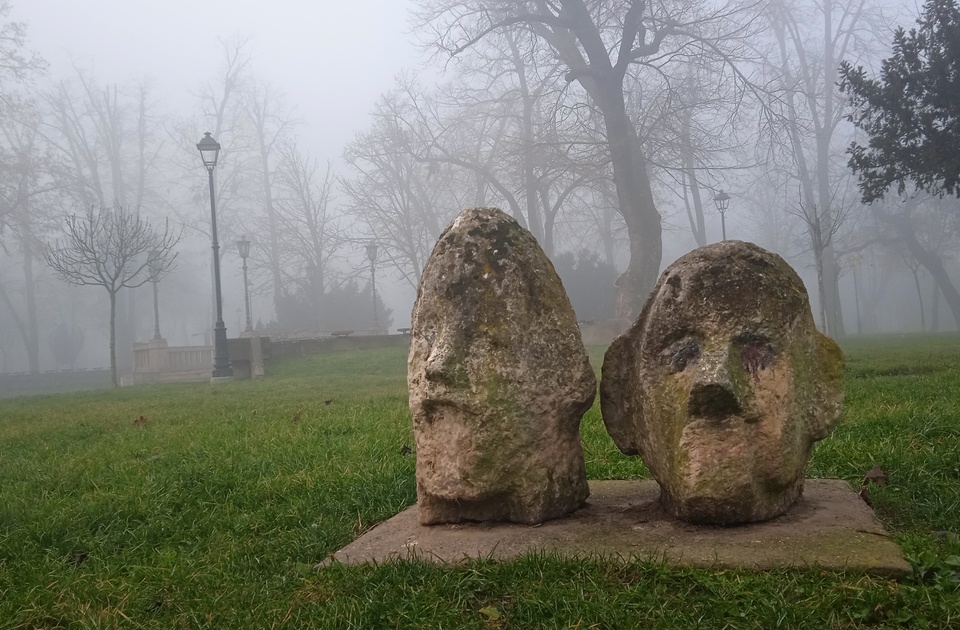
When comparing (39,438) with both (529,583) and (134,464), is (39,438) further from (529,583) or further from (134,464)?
Result: (529,583)

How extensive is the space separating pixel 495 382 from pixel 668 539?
1006 millimetres

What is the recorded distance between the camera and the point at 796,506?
355 centimetres

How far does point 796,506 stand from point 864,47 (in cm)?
3866

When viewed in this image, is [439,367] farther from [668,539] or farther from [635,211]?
[635,211]

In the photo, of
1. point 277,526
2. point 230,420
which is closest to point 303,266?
point 230,420

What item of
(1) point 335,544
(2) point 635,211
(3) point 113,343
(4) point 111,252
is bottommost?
(1) point 335,544

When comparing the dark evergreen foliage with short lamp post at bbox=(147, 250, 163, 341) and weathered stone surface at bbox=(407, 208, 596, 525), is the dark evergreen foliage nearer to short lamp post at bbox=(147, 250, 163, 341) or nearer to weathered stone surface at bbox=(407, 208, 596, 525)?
weathered stone surface at bbox=(407, 208, 596, 525)

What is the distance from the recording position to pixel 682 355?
10.8 feet

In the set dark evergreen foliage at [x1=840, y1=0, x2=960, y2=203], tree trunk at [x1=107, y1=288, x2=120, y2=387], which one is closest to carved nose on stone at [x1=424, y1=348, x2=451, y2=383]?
dark evergreen foliage at [x1=840, y1=0, x2=960, y2=203]

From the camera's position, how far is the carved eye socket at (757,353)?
3.25 m

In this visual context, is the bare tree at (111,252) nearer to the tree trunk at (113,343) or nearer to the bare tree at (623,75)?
the tree trunk at (113,343)

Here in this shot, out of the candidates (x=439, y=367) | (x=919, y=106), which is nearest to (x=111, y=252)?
(x=919, y=106)

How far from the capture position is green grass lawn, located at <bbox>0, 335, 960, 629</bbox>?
8.94 feet

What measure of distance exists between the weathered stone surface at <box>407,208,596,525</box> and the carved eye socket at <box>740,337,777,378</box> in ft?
2.42
